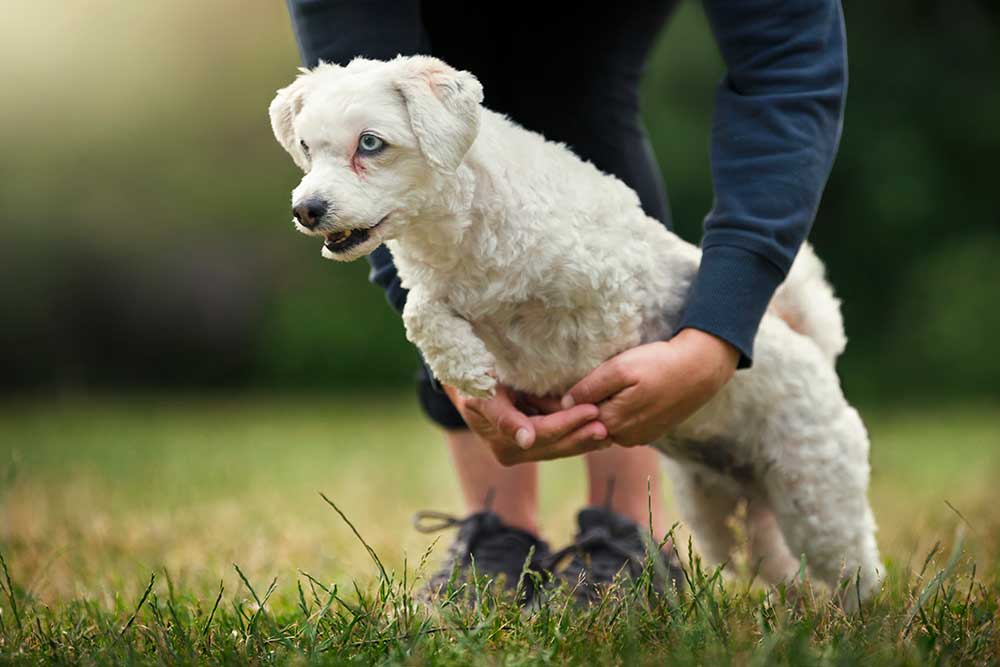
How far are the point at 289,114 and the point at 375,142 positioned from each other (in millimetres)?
211

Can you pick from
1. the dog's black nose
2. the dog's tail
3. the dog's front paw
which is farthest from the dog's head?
the dog's tail

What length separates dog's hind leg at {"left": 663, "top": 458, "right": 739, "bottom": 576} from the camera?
7.40 feet

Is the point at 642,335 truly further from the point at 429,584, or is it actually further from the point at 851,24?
the point at 851,24

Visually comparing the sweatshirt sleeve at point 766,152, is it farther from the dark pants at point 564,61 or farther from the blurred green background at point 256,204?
the blurred green background at point 256,204

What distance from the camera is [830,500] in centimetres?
203

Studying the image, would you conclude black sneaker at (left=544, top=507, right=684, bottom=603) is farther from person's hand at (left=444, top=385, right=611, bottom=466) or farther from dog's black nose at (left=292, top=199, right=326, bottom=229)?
dog's black nose at (left=292, top=199, right=326, bottom=229)

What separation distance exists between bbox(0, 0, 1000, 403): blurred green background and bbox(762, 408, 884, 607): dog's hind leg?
7041 millimetres

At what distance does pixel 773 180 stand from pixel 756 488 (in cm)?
66

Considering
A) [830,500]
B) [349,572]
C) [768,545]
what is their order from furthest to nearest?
1. [349,572]
2. [768,545]
3. [830,500]

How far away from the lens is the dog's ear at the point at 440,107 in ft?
5.10

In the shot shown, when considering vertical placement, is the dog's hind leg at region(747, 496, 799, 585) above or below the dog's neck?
below

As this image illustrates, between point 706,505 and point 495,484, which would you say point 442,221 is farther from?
point 706,505

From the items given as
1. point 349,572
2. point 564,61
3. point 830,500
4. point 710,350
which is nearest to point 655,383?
point 710,350

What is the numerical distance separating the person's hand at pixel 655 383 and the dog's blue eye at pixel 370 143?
52 cm
